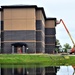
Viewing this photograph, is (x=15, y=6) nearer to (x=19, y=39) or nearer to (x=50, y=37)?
(x=19, y=39)

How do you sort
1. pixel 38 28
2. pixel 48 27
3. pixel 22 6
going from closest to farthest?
1. pixel 22 6
2. pixel 38 28
3. pixel 48 27

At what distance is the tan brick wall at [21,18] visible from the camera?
93125mm

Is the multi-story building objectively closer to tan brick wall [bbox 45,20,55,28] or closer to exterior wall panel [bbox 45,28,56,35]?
tan brick wall [bbox 45,20,55,28]

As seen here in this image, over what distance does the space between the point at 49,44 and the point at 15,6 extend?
3399cm

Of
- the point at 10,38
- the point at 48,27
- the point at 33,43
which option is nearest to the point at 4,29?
the point at 10,38

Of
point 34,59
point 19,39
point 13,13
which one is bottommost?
point 34,59

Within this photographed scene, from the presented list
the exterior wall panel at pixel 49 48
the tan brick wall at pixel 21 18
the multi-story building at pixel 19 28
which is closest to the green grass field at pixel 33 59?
the multi-story building at pixel 19 28

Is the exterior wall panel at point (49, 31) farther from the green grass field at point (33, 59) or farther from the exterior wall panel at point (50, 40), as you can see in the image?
the green grass field at point (33, 59)

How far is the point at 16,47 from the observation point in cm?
9612

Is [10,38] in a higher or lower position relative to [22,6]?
lower

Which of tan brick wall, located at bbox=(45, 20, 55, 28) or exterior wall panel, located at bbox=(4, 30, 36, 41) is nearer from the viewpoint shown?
exterior wall panel, located at bbox=(4, 30, 36, 41)

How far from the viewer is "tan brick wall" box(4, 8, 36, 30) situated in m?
93.1

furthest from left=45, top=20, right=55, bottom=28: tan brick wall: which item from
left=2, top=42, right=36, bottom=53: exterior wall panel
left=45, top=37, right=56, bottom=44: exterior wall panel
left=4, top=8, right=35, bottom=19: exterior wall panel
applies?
left=4, top=8, right=35, bottom=19: exterior wall panel

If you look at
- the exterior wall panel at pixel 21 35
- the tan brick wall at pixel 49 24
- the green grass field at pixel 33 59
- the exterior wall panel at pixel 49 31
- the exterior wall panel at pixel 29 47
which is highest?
the tan brick wall at pixel 49 24
